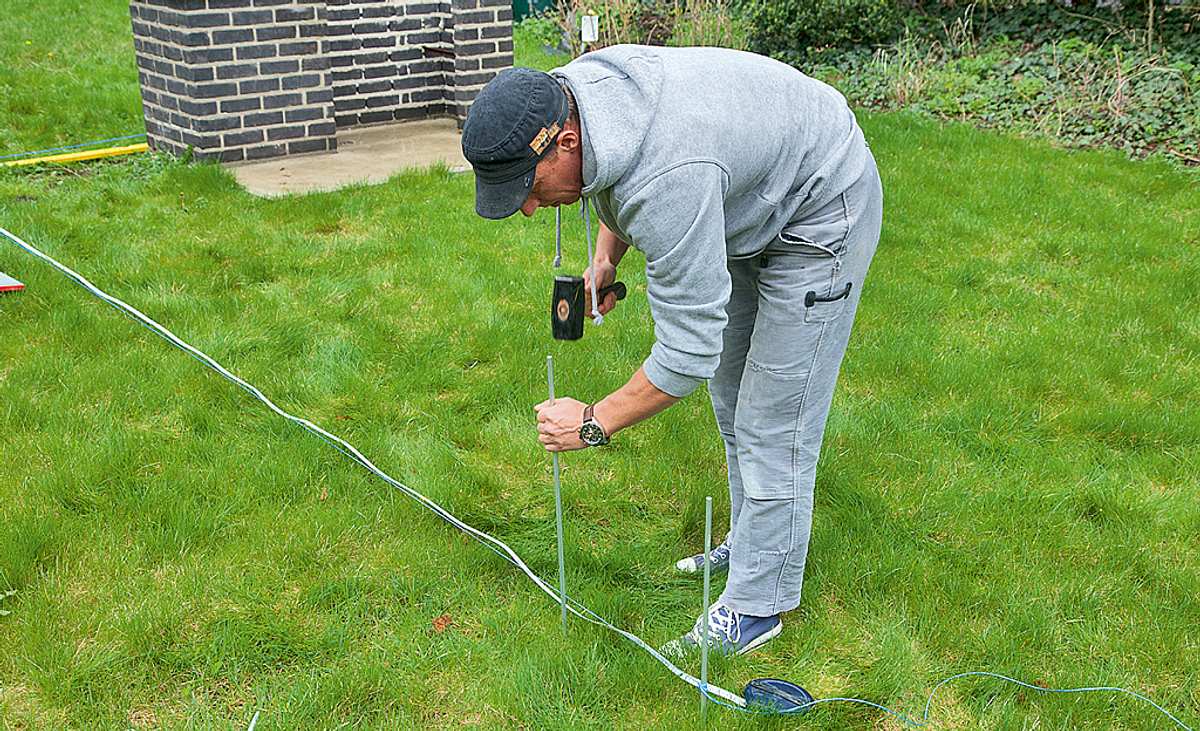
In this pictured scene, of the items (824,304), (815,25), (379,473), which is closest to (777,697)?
(824,304)

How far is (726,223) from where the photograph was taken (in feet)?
7.74

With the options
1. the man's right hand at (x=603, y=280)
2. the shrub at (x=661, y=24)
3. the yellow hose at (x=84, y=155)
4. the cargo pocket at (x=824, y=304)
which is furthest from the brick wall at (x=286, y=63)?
the cargo pocket at (x=824, y=304)

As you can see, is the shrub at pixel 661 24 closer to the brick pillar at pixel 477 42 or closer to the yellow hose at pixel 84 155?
the brick pillar at pixel 477 42

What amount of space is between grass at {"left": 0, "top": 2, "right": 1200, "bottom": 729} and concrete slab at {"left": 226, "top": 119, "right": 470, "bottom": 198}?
0.80m

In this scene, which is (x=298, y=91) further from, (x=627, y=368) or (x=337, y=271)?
(x=627, y=368)

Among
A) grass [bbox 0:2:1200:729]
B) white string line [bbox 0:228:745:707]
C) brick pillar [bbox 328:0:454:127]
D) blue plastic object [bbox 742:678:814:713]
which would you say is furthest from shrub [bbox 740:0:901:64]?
blue plastic object [bbox 742:678:814:713]

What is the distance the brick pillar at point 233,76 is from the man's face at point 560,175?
17.1ft

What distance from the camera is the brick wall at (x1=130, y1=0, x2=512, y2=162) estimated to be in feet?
21.9

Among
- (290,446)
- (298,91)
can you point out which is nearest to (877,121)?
(298,91)

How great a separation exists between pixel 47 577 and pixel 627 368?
219 centimetres

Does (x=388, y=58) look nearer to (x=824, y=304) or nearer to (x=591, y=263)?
(x=591, y=263)

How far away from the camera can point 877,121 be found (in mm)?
7934

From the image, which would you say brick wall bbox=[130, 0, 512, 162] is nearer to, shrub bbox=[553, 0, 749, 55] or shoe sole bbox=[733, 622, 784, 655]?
shrub bbox=[553, 0, 749, 55]

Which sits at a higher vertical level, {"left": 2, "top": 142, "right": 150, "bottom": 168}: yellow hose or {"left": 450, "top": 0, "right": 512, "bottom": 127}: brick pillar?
{"left": 450, "top": 0, "right": 512, "bottom": 127}: brick pillar
